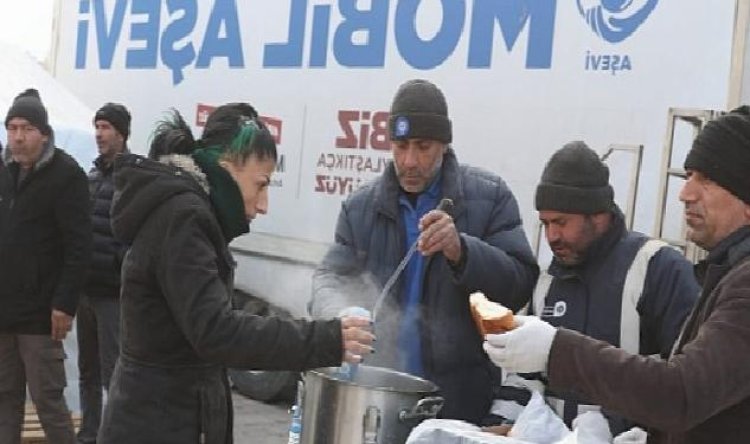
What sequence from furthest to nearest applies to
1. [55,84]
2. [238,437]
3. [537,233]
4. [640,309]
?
[55,84]
[238,437]
[537,233]
[640,309]

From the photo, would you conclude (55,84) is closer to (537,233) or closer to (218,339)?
(537,233)

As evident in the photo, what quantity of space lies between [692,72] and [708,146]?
2.89 m

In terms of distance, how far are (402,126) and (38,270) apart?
109 inches

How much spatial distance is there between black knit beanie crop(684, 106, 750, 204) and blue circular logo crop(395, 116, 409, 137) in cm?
149

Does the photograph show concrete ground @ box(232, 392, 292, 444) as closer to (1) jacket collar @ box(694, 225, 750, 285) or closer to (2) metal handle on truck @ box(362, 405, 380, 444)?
(2) metal handle on truck @ box(362, 405, 380, 444)

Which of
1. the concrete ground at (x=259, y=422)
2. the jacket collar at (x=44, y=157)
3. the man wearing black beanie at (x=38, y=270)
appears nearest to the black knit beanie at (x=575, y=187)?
the man wearing black beanie at (x=38, y=270)

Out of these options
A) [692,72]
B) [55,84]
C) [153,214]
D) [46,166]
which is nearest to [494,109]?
[692,72]

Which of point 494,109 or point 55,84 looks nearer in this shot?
point 494,109

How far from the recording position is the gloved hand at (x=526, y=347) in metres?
2.45

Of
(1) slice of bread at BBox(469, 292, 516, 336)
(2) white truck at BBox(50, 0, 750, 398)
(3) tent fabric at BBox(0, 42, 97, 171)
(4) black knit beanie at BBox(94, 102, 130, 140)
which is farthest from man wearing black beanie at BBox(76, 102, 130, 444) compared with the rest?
(1) slice of bread at BBox(469, 292, 516, 336)

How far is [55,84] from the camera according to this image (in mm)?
9188

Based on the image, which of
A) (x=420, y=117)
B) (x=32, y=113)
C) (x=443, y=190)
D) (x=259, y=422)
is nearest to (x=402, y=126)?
(x=420, y=117)

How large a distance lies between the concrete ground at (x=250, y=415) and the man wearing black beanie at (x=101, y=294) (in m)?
0.47

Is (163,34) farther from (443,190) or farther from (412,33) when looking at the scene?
(443,190)
